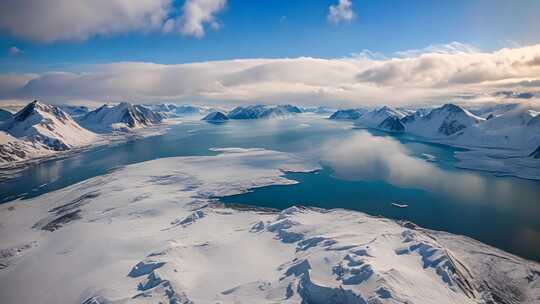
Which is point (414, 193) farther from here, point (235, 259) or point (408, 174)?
point (235, 259)

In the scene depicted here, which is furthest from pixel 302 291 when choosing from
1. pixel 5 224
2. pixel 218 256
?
pixel 5 224

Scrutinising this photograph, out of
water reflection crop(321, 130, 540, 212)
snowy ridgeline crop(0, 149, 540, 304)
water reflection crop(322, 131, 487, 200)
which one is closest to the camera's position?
snowy ridgeline crop(0, 149, 540, 304)

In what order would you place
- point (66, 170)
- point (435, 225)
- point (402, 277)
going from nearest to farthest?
point (402, 277), point (435, 225), point (66, 170)

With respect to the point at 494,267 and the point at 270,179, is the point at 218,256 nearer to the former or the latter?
the point at 494,267

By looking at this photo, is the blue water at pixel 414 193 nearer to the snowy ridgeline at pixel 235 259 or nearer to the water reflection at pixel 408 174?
the water reflection at pixel 408 174

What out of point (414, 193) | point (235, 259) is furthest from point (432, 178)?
point (235, 259)

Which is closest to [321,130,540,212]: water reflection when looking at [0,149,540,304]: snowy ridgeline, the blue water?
the blue water

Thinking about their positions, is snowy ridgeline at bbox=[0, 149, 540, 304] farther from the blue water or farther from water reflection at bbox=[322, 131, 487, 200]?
water reflection at bbox=[322, 131, 487, 200]

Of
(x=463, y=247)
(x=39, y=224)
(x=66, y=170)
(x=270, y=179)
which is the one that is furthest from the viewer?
(x=66, y=170)

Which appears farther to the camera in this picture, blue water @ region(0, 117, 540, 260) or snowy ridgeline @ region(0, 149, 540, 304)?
blue water @ region(0, 117, 540, 260)
